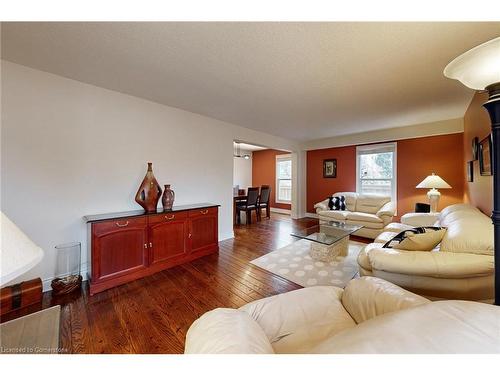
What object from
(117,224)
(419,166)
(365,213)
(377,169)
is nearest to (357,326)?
(117,224)

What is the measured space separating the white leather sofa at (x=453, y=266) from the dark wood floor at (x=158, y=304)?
1.06 meters

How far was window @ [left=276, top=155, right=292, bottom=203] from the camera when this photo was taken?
22.8ft

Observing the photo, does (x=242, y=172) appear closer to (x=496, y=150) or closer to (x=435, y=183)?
(x=435, y=183)

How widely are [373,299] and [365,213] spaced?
385 cm

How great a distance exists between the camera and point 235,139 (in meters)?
4.17

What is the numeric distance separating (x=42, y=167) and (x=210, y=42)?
7.10 feet

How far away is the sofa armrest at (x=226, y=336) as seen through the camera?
2.01ft

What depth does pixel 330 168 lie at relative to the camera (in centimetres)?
562

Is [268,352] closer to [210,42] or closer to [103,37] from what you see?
[210,42]

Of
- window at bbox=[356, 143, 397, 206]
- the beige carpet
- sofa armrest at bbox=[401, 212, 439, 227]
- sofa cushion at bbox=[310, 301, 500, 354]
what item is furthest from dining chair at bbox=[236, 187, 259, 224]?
sofa cushion at bbox=[310, 301, 500, 354]

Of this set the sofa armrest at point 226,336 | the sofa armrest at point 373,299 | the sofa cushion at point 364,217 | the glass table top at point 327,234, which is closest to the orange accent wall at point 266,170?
the sofa cushion at point 364,217

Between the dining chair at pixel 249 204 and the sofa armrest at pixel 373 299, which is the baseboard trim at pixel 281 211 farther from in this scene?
the sofa armrest at pixel 373 299

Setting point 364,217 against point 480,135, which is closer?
point 480,135
